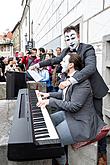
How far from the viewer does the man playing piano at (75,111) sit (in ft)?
9.92

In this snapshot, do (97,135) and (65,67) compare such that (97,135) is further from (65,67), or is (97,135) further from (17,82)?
(17,82)

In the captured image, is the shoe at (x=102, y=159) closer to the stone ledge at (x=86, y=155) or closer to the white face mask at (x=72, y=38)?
the stone ledge at (x=86, y=155)

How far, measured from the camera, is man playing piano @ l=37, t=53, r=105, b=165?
119 inches

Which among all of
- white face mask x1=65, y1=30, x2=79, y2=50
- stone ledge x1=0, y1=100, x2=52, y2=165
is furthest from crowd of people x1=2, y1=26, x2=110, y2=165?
stone ledge x1=0, y1=100, x2=52, y2=165

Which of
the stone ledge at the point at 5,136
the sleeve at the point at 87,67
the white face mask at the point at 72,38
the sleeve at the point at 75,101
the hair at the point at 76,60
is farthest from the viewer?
the white face mask at the point at 72,38

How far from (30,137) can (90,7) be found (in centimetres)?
504

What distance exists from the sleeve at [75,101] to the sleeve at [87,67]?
12 centimetres

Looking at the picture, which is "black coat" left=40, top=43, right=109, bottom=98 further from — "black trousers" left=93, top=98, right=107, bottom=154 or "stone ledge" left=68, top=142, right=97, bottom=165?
"stone ledge" left=68, top=142, right=97, bottom=165

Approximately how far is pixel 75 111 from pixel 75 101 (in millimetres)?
120

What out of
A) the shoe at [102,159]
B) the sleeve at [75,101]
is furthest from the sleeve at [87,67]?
the shoe at [102,159]

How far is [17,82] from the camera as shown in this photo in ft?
15.0

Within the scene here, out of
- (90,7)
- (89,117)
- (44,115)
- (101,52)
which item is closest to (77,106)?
(89,117)

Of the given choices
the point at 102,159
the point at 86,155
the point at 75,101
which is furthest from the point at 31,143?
the point at 102,159

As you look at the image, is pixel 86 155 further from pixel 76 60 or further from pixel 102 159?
pixel 76 60
